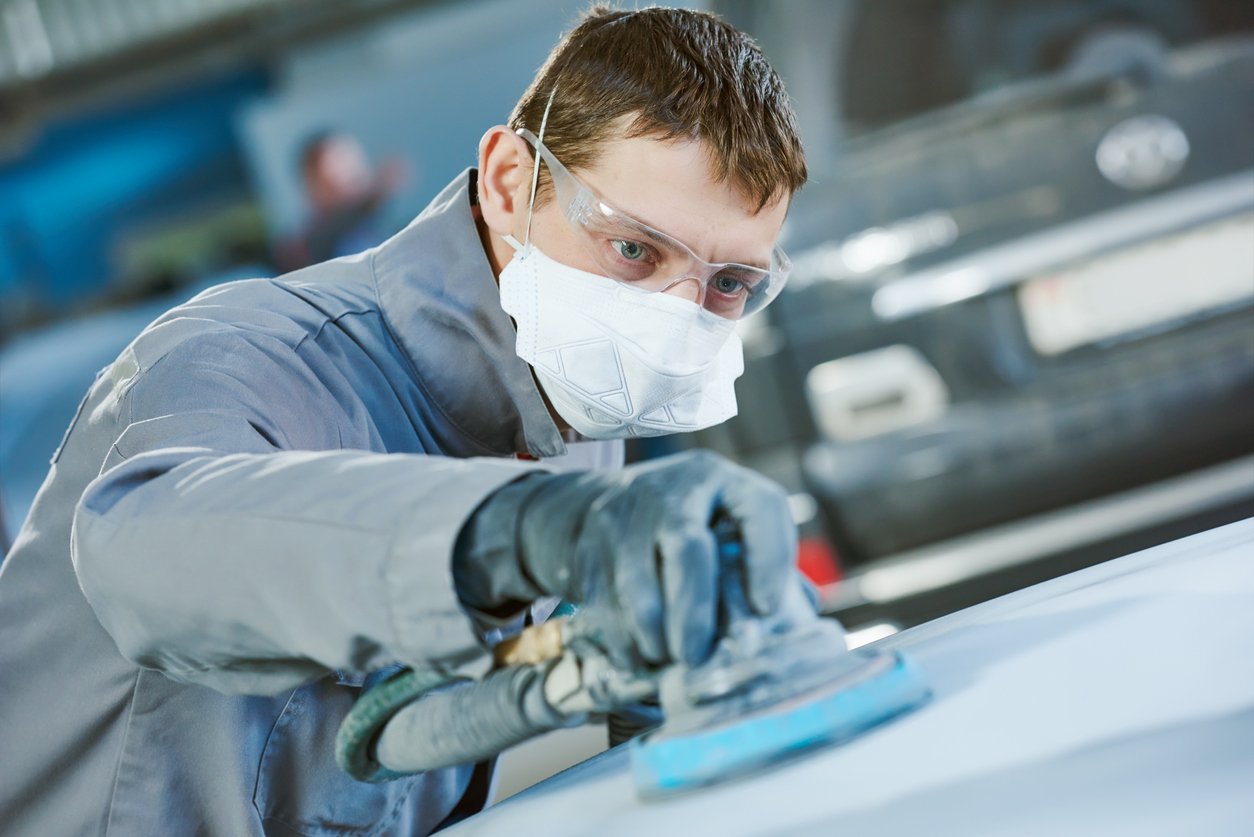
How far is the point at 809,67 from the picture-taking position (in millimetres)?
3219

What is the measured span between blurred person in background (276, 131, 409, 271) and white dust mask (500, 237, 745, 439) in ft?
14.7

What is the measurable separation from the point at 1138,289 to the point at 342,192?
4005mm

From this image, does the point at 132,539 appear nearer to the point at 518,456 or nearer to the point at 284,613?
the point at 284,613

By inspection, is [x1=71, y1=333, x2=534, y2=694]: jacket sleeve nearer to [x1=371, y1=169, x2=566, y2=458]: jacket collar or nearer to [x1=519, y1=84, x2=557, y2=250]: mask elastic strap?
[x1=371, y1=169, x2=566, y2=458]: jacket collar

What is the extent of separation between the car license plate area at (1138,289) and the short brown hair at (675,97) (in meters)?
1.52

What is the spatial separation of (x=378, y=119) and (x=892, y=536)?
368cm

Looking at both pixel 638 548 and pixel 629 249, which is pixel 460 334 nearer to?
pixel 629 249

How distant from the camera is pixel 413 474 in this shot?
936 mm

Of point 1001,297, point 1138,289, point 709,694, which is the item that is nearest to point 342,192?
point 1001,297

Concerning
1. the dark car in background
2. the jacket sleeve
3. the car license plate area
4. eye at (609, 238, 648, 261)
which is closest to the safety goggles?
eye at (609, 238, 648, 261)

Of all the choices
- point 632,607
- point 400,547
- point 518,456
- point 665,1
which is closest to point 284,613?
point 400,547

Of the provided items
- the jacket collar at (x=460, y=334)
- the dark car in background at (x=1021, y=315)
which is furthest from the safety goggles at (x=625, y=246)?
the dark car in background at (x=1021, y=315)

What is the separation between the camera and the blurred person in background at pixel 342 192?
19.6ft

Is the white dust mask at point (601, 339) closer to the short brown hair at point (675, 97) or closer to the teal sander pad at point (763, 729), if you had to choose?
the short brown hair at point (675, 97)
